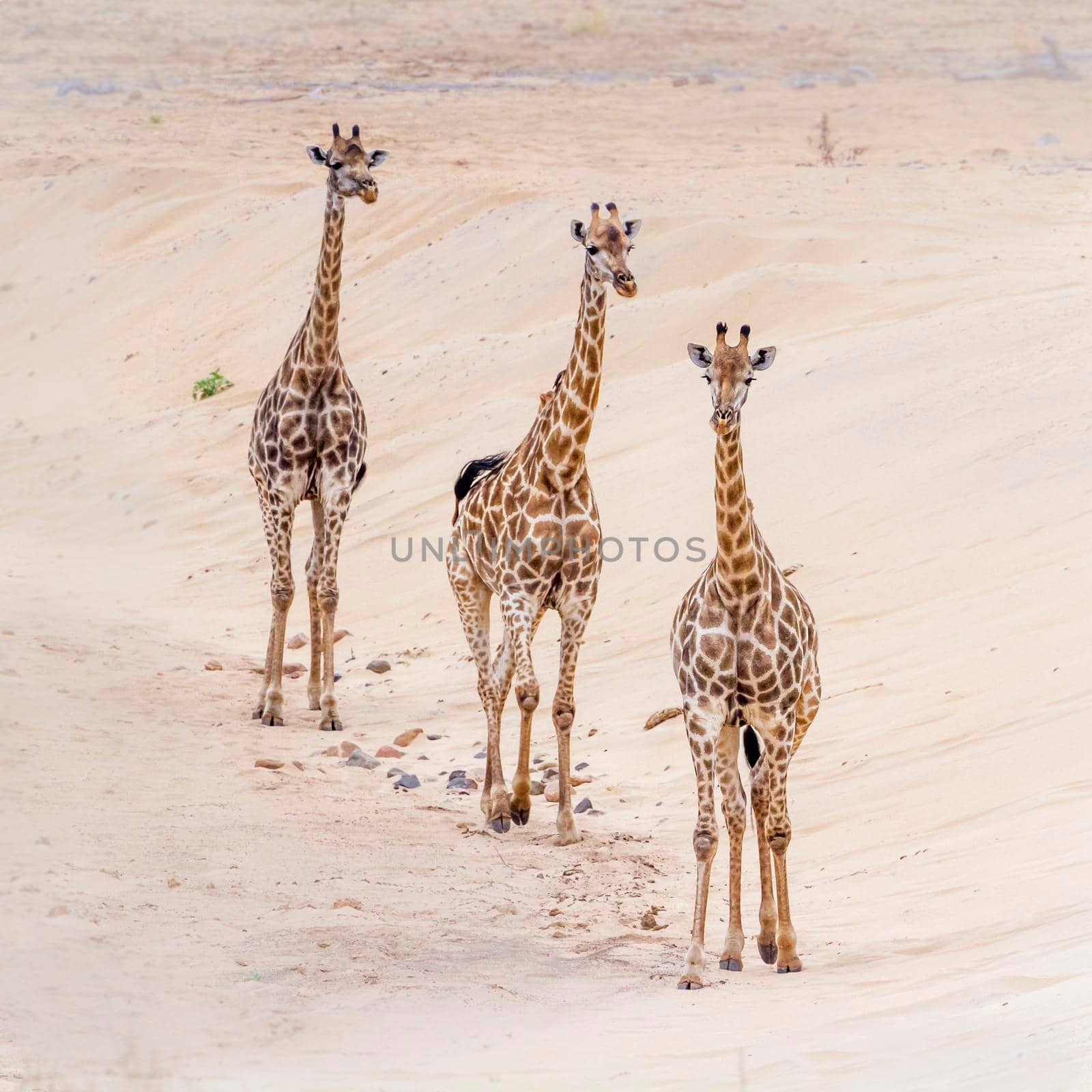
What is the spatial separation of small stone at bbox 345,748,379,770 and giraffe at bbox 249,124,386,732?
0.92m

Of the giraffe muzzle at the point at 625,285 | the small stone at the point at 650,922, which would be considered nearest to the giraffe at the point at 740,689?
the small stone at the point at 650,922

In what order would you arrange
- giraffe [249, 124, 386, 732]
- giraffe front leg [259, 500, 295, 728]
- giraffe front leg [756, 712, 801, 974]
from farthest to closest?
giraffe [249, 124, 386, 732] → giraffe front leg [259, 500, 295, 728] → giraffe front leg [756, 712, 801, 974]

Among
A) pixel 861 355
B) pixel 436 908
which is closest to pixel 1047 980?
pixel 436 908

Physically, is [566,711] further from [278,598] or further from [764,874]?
[278,598]

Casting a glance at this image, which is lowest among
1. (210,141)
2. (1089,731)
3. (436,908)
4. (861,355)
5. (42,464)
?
(436,908)

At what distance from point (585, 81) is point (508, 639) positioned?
101 ft

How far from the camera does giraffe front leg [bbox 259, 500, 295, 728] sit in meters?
10.5

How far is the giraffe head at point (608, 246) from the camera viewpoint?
26.0 feet

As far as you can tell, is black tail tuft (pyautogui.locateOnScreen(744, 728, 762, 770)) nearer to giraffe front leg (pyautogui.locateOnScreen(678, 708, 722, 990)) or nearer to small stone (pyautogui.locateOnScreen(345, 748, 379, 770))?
giraffe front leg (pyautogui.locateOnScreen(678, 708, 722, 990))

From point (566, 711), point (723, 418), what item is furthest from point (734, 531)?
point (566, 711)

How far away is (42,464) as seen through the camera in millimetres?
18734

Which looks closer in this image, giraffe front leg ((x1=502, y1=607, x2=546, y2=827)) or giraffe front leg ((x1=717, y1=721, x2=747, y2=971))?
giraffe front leg ((x1=717, y1=721, x2=747, y2=971))

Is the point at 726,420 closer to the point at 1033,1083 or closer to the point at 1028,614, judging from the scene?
the point at 1033,1083

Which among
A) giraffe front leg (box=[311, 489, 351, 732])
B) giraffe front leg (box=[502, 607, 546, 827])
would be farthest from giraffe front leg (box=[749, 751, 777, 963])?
giraffe front leg (box=[311, 489, 351, 732])
